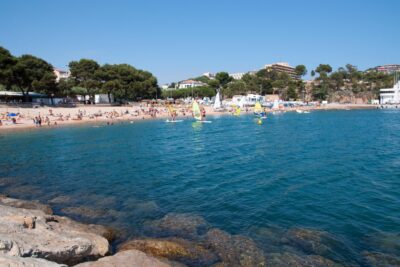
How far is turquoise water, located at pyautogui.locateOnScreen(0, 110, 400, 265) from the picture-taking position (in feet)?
37.3

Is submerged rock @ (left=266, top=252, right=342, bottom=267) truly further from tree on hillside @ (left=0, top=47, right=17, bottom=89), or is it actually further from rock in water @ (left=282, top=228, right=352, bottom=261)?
tree on hillside @ (left=0, top=47, right=17, bottom=89)

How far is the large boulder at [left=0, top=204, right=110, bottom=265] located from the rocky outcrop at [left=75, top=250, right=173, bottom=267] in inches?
39.3

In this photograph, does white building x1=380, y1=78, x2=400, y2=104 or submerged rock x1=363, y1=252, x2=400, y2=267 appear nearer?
submerged rock x1=363, y1=252, x2=400, y2=267

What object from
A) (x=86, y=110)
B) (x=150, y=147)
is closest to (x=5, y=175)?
(x=150, y=147)

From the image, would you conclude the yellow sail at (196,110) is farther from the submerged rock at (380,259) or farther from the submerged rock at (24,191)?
the submerged rock at (380,259)

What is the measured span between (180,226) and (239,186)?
6.15 metres

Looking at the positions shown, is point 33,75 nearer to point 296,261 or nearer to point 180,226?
point 180,226

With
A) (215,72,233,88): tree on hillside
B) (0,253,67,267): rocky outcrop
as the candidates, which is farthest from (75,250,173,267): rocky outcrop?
(215,72,233,88): tree on hillside

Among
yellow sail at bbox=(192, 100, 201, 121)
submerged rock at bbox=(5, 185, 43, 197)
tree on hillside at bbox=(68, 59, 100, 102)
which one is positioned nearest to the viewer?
submerged rock at bbox=(5, 185, 43, 197)

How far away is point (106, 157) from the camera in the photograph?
Result: 2658 cm

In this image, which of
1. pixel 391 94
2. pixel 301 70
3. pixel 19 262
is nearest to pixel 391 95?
pixel 391 94

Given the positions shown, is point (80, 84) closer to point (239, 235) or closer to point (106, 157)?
point (106, 157)

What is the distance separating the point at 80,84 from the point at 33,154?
6422cm

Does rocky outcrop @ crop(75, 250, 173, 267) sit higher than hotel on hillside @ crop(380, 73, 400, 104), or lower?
lower
